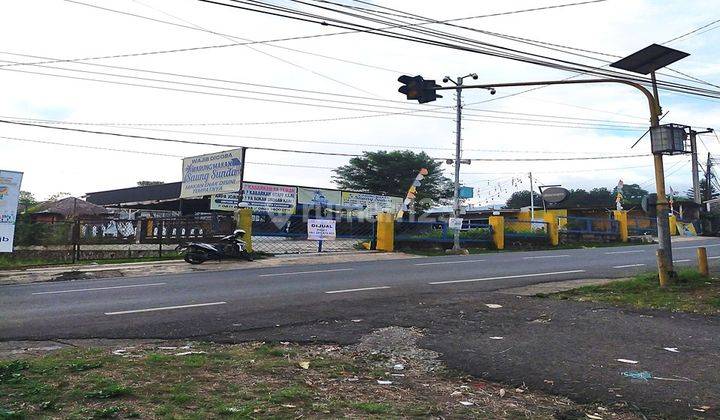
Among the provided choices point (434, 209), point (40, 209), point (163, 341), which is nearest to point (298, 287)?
point (163, 341)

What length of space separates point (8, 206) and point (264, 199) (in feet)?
37.1

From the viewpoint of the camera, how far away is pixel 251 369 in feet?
16.6

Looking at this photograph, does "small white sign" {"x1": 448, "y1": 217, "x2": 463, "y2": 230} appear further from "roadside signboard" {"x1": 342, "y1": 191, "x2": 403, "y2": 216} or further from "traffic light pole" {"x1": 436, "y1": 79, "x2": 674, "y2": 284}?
"traffic light pole" {"x1": 436, "y1": 79, "x2": 674, "y2": 284}

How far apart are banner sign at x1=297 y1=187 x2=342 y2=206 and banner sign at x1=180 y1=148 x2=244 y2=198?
7252 mm

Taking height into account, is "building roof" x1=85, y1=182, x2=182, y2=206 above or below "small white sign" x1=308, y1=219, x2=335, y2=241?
above

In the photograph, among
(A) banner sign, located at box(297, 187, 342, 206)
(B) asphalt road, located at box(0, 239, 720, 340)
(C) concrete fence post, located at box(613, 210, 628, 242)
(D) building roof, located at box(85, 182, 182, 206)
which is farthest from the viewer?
(D) building roof, located at box(85, 182, 182, 206)

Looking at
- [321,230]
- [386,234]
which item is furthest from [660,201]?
[321,230]

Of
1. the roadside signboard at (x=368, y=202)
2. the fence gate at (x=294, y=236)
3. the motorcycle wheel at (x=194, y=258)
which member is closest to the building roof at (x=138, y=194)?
the roadside signboard at (x=368, y=202)

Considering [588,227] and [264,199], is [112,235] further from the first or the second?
[588,227]

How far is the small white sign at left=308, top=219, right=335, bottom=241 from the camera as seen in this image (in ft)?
75.3

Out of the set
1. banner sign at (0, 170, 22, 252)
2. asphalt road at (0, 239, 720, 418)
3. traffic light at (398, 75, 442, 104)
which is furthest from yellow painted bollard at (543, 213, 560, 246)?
banner sign at (0, 170, 22, 252)

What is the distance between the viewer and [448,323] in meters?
7.45

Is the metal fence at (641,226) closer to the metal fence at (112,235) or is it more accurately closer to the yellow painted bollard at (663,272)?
the metal fence at (112,235)

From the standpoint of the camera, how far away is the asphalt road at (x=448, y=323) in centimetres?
489
